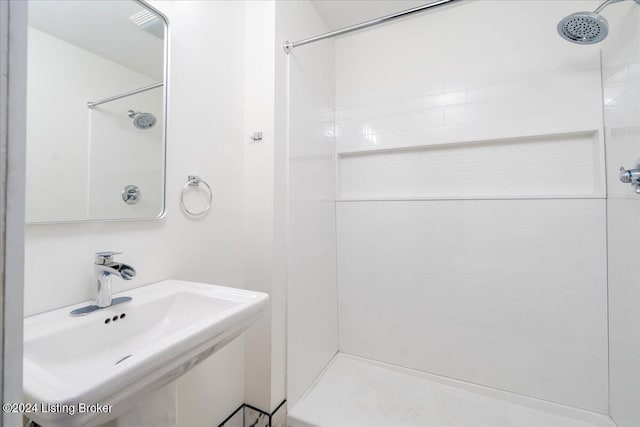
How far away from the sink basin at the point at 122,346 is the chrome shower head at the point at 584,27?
1.64 meters

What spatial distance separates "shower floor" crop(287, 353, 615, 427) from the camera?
4.68 ft

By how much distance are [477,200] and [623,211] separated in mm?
607

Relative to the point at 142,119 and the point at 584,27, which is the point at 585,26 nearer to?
the point at 584,27

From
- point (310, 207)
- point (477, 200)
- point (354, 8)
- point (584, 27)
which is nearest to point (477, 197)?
point (477, 200)

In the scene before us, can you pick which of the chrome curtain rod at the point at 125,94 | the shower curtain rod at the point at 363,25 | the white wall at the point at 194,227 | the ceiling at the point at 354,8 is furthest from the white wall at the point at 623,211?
the chrome curtain rod at the point at 125,94

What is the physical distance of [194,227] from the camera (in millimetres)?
1177

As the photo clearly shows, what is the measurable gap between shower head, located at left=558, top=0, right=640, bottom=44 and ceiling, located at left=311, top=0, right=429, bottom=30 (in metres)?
0.88

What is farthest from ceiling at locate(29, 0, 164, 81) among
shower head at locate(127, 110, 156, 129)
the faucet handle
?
the faucet handle

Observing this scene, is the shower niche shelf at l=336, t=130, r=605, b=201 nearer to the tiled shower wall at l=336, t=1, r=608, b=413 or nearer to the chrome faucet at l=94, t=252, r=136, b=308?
the tiled shower wall at l=336, t=1, r=608, b=413

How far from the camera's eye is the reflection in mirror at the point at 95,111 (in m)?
0.74

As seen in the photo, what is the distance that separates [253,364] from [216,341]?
0.79 metres

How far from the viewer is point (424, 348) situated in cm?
182

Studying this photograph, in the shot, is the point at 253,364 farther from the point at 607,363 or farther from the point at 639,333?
the point at 607,363

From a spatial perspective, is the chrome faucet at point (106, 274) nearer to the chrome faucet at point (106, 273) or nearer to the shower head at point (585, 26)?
the chrome faucet at point (106, 273)
